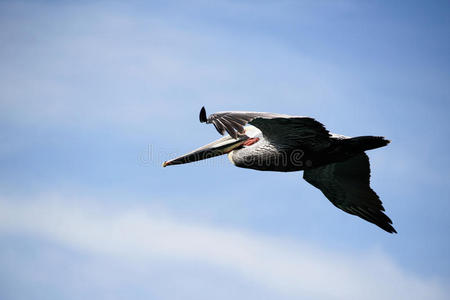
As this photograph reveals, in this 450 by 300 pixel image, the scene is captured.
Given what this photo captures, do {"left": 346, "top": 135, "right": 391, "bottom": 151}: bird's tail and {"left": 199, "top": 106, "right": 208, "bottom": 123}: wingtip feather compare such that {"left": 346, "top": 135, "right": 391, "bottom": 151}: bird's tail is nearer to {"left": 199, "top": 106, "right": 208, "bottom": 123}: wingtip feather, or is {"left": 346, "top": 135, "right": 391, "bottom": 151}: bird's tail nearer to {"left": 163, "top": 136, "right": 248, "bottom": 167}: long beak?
{"left": 163, "top": 136, "right": 248, "bottom": 167}: long beak

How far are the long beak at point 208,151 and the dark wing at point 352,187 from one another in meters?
1.87

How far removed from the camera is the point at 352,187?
11695 mm

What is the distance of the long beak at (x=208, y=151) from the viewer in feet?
37.1

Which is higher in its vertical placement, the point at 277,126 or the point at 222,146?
the point at 222,146

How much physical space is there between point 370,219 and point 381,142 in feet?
Answer: 7.76

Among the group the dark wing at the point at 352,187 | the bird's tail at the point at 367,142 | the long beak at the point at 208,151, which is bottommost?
the dark wing at the point at 352,187

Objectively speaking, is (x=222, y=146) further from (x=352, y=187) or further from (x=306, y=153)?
(x=352, y=187)

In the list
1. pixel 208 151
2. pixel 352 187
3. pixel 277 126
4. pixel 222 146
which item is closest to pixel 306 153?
pixel 277 126

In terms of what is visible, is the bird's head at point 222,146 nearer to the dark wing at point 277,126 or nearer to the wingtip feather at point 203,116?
the dark wing at point 277,126

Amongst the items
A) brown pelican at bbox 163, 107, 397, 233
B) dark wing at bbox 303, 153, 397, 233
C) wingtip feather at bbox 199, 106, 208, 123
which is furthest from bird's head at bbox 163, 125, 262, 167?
wingtip feather at bbox 199, 106, 208, 123

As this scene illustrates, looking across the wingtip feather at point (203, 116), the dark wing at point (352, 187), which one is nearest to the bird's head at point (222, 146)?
the dark wing at point (352, 187)

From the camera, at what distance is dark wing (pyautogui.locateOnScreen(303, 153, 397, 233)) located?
11.4 metres

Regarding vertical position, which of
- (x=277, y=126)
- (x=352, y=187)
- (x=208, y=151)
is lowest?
(x=352, y=187)

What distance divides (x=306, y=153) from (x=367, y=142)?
1067 mm
